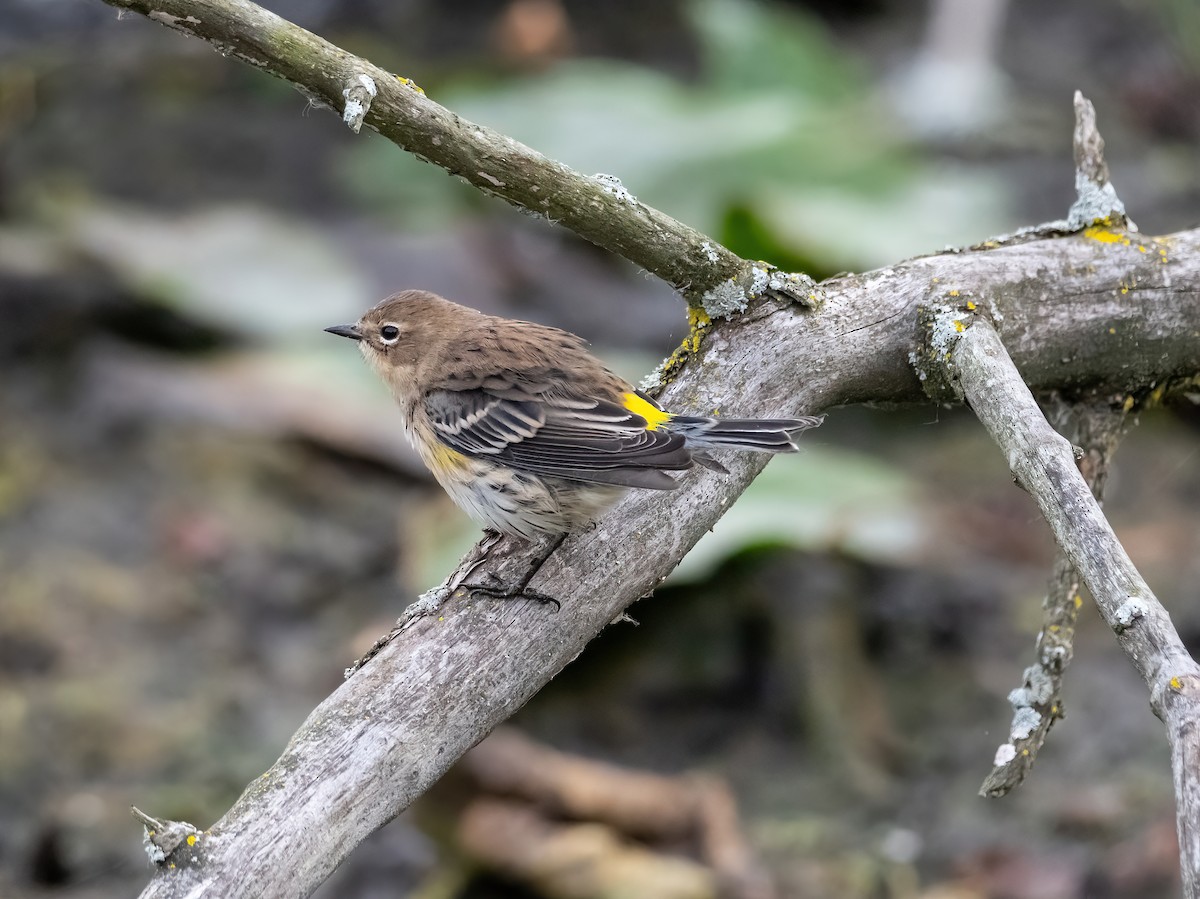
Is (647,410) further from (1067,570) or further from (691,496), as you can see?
(1067,570)

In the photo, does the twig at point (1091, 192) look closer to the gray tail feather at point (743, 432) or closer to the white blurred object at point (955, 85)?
the gray tail feather at point (743, 432)

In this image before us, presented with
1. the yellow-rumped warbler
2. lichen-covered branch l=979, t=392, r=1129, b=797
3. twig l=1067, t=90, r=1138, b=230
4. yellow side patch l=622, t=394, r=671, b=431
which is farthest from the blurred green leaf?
twig l=1067, t=90, r=1138, b=230

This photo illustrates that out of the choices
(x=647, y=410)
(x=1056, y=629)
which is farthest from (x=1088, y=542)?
(x=647, y=410)

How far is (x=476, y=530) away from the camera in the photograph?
189 inches

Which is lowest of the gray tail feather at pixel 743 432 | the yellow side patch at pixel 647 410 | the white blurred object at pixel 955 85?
the gray tail feather at pixel 743 432

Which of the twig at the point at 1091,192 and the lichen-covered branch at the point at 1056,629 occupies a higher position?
the twig at the point at 1091,192

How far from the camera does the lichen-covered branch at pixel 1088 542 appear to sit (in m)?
1.82

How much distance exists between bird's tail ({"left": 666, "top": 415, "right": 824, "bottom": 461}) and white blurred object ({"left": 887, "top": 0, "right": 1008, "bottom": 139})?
6.33 m

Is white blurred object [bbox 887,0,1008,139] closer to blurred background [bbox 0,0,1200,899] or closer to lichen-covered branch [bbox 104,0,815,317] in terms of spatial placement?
blurred background [bbox 0,0,1200,899]

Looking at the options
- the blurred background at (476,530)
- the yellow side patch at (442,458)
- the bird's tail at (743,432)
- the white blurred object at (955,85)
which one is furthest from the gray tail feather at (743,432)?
the white blurred object at (955,85)

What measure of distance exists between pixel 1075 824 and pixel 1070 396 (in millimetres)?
1989

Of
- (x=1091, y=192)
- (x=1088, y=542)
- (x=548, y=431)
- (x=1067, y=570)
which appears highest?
(x=1091, y=192)

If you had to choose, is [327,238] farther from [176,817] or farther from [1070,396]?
[1070,396]

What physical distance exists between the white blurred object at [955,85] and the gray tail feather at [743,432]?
6.34m
